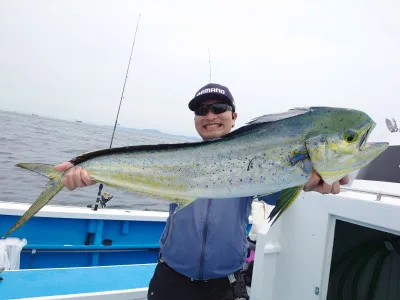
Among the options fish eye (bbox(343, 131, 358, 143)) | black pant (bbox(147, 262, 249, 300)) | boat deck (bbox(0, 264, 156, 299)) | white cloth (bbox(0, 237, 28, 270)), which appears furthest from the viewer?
white cloth (bbox(0, 237, 28, 270))

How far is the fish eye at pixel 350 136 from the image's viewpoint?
6.48 feet

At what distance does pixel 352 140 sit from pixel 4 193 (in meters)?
13.0

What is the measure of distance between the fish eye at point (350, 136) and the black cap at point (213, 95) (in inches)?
49.4

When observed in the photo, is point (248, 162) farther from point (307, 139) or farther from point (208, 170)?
point (307, 139)

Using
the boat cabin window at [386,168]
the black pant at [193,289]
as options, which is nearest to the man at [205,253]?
the black pant at [193,289]

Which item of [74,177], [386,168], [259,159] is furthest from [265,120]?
[386,168]

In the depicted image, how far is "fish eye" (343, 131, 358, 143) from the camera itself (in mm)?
1976

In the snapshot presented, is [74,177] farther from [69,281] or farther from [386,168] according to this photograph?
[386,168]

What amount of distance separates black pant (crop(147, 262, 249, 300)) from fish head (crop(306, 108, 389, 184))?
138cm

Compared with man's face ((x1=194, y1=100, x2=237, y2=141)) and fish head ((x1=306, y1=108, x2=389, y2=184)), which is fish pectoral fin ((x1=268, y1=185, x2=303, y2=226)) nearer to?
fish head ((x1=306, y1=108, x2=389, y2=184))

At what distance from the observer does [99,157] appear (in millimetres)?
2305

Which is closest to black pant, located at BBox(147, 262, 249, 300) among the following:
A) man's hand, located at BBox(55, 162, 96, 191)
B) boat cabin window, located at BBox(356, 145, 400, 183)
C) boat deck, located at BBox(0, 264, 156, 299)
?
man's hand, located at BBox(55, 162, 96, 191)

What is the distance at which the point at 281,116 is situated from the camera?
211 centimetres

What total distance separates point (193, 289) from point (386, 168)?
167 inches
